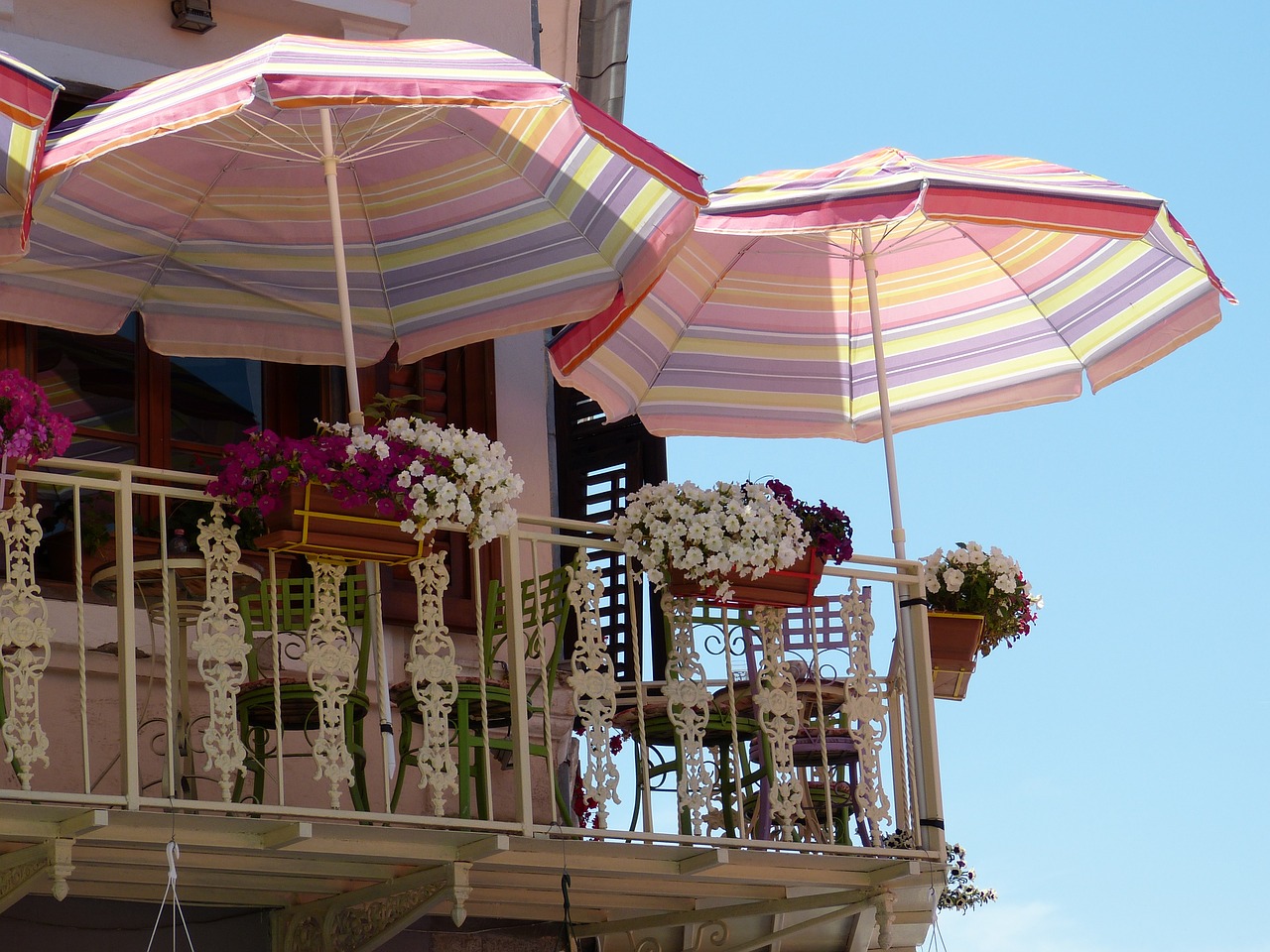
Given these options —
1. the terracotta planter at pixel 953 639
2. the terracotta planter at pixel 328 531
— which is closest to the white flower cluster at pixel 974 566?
the terracotta planter at pixel 953 639

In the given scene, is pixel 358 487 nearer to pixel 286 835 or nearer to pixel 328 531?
pixel 328 531

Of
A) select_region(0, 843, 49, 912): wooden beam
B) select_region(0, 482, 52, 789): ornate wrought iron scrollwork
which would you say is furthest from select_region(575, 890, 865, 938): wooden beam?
select_region(0, 482, 52, 789): ornate wrought iron scrollwork

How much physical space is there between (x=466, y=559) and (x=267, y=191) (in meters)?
1.84

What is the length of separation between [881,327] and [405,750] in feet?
9.56

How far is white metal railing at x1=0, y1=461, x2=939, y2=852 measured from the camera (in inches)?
254

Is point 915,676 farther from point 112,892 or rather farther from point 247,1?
point 247,1

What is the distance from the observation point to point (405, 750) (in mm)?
7410

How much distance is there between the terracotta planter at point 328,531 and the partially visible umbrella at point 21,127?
1.22 m

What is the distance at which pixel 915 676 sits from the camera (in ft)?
25.4

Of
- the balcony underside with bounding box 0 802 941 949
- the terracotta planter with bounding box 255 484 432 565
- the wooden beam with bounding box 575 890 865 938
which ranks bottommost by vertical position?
the wooden beam with bounding box 575 890 865 938

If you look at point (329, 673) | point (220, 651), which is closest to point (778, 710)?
point (329, 673)

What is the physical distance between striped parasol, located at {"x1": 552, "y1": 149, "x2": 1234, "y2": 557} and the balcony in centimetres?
115

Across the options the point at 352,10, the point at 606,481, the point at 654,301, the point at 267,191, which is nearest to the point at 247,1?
the point at 352,10

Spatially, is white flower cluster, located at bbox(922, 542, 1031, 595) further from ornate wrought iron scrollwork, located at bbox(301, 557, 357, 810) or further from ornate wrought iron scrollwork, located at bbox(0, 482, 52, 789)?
ornate wrought iron scrollwork, located at bbox(0, 482, 52, 789)
